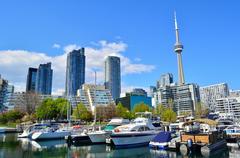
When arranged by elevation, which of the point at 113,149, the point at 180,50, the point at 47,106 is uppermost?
the point at 180,50

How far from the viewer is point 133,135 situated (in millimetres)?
39719

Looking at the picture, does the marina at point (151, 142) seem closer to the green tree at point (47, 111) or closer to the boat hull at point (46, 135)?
the boat hull at point (46, 135)

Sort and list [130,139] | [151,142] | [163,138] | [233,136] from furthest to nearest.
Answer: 1. [233,136]
2. [130,139]
3. [151,142]
4. [163,138]

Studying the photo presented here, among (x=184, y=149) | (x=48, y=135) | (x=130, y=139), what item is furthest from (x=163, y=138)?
(x=48, y=135)

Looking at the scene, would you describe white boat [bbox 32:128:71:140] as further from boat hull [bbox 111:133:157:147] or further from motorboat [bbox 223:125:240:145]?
motorboat [bbox 223:125:240:145]

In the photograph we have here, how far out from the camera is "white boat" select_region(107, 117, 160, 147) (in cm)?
3869

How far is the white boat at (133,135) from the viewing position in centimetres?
3869

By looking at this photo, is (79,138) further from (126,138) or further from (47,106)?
(47,106)

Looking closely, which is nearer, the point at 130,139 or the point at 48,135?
the point at 130,139

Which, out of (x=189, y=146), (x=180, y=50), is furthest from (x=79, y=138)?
(x=180, y=50)

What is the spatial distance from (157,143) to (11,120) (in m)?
101

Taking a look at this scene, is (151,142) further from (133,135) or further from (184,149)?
(184,149)

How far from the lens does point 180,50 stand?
194 meters

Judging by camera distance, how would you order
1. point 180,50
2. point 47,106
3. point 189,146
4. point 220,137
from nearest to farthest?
point 189,146 < point 220,137 < point 47,106 < point 180,50
